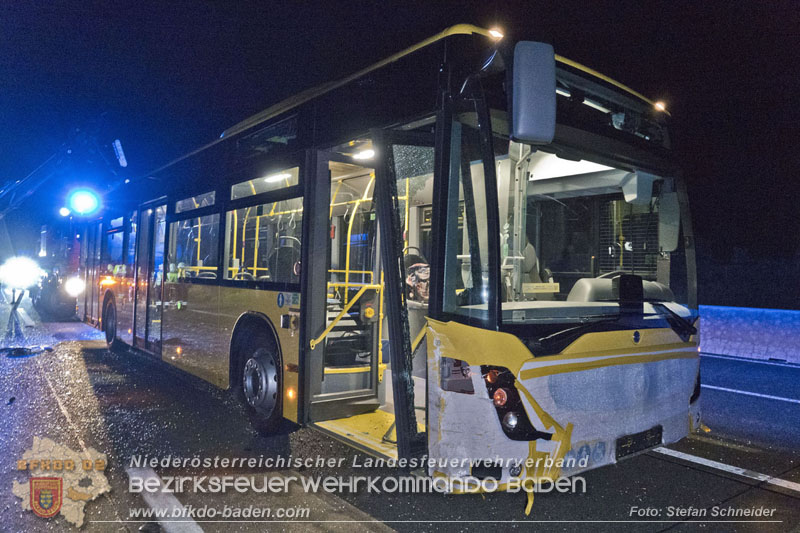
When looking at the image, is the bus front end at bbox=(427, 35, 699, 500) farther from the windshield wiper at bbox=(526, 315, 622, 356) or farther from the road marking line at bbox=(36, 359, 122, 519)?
the road marking line at bbox=(36, 359, 122, 519)

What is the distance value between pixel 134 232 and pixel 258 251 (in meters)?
4.62

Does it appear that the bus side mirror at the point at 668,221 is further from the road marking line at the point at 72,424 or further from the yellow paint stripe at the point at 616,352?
the road marking line at the point at 72,424

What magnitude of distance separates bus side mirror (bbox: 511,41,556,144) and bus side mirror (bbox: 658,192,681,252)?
1.97m

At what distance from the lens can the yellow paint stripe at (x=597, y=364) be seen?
3.08m

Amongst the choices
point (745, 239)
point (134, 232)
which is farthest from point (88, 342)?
point (745, 239)

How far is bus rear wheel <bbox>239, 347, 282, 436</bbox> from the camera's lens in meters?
4.95

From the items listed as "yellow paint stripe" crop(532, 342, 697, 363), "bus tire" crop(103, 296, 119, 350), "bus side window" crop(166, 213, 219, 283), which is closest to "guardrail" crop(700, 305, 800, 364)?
"yellow paint stripe" crop(532, 342, 697, 363)

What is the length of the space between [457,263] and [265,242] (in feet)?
7.88

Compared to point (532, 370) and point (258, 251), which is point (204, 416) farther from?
point (532, 370)

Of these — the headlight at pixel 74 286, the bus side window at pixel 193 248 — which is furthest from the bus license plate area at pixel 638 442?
the headlight at pixel 74 286

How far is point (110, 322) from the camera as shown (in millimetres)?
10328

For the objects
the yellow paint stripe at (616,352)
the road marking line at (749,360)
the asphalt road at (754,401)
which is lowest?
the asphalt road at (754,401)

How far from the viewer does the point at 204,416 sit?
19.6 ft

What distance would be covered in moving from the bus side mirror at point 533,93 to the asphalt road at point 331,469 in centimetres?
A: 250
